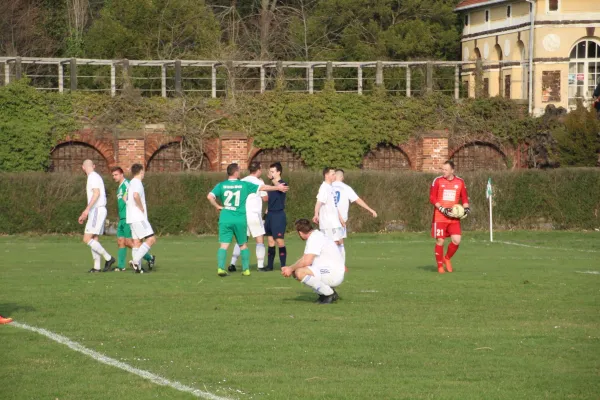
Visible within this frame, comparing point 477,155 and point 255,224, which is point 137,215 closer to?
point 255,224

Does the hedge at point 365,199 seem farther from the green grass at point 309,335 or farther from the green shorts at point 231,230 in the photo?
the green shorts at point 231,230

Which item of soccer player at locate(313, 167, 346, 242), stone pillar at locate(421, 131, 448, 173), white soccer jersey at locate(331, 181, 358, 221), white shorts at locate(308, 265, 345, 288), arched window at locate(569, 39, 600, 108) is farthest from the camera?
arched window at locate(569, 39, 600, 108)

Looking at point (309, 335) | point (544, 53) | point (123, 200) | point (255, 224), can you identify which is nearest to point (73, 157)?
point (544, 53)

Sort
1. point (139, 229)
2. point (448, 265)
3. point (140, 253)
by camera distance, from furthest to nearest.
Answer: point (448, 265) → point (140, 253) → point (139, 229)

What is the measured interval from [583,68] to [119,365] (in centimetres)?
4577

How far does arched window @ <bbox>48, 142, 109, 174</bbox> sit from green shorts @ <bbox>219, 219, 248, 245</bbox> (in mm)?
28806

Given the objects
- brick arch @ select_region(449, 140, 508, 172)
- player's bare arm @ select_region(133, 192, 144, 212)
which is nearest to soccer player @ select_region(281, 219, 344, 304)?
player's bare arm @ select_region(133, 192, 144, 212)

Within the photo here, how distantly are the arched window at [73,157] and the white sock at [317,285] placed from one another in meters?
33.8

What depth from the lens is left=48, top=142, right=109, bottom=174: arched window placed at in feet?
156

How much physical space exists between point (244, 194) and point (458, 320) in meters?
6.84

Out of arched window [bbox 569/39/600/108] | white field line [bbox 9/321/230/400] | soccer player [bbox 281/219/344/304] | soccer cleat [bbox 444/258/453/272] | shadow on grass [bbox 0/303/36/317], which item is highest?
arched window [bbox 569/39/600/108]

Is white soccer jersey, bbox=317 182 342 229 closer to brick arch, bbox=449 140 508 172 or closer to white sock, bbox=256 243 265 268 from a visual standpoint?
white sock, bbox=256 243 265 268

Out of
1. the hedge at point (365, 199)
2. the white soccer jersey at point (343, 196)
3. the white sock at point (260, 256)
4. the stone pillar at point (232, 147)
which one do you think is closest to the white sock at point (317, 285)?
the white sock at point (260, 256)

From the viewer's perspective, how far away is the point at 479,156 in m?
51.2
